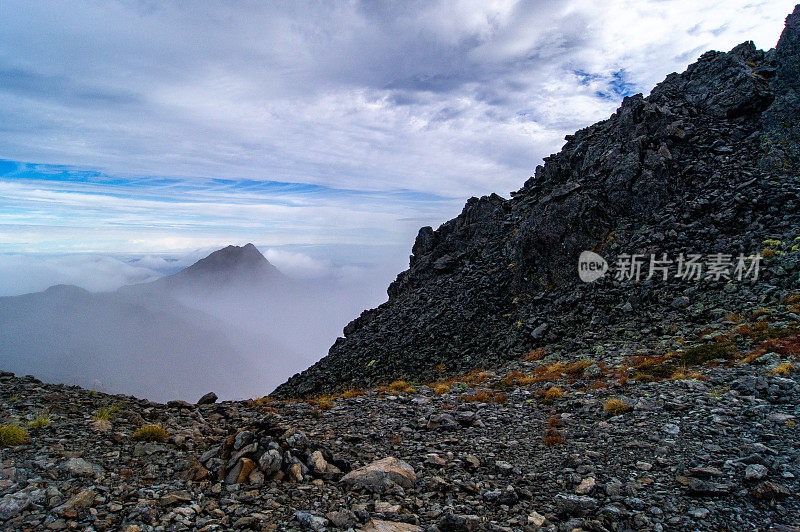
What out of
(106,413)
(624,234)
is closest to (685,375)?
(624,234)

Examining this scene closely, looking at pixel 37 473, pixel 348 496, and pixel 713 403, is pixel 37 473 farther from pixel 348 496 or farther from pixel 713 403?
pixel 713 403

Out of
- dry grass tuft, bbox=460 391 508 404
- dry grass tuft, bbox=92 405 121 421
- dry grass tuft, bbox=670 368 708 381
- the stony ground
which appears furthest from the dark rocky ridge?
dry grass tuft, bbox=92 405 121 421

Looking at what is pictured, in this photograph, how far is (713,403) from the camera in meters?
12.9

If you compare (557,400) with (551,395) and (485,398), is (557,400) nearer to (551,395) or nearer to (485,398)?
(551,395)

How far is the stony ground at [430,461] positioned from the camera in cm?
722

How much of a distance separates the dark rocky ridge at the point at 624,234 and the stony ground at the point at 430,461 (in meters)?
11.2

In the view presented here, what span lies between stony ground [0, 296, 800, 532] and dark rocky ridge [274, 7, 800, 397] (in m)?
Result: 11.2

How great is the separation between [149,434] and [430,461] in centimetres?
833

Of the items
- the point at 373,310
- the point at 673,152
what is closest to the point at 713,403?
the point at 673,152

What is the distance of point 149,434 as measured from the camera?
1072 cm

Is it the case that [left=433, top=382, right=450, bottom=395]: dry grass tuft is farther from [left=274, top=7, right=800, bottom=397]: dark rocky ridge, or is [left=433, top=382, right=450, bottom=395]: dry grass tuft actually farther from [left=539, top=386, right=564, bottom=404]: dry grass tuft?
[left=274, top=7, right=800, bottom=397]: dark rocky ridge

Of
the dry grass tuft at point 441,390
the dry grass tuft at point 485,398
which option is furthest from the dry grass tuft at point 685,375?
the dry grass tuft at point 441,390

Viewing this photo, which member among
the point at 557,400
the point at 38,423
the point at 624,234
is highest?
the point at 624,234

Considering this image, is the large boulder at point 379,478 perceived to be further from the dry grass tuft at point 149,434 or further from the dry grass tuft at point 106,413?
the dry grass tuft at point 106,413
